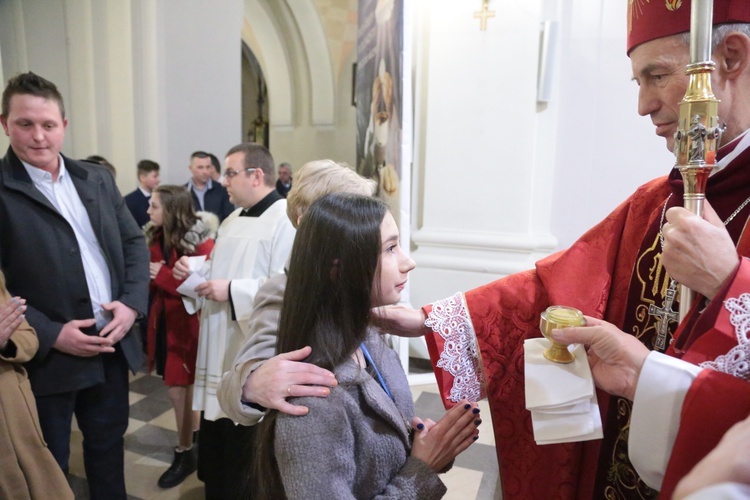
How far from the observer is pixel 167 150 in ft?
16.8

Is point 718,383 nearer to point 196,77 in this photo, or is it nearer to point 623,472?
point 623,472

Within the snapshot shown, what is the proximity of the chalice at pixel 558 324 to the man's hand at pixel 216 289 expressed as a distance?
166 cm

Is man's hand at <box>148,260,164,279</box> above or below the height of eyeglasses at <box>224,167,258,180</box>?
below

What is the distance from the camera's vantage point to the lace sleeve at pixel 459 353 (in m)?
1.46

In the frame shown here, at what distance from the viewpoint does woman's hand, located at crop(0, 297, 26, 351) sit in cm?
172

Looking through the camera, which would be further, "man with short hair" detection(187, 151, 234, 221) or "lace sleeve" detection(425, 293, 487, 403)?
"man with short hair" detection(187, 151, 234, 221)

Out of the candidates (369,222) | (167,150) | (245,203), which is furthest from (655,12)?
(167,150)

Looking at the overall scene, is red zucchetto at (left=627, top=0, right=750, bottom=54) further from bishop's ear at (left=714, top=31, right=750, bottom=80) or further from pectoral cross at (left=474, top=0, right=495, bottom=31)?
pectoral cross at (left=474, top=0, right=495, bottom=31)

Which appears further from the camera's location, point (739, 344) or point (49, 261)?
point (49, 261)

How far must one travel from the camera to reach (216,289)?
2.35 meters

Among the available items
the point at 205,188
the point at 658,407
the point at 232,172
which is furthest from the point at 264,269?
the point at 205,188

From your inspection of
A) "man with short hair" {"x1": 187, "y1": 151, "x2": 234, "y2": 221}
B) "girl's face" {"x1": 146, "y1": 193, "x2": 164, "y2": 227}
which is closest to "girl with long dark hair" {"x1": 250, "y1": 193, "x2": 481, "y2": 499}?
"girl's face" {"x1": 146, "y1": 193, "x2": 164, "y2": 227}

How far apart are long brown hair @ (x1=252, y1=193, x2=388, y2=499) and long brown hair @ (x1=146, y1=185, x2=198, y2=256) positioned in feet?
6.56

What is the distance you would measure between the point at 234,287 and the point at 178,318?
0.83 meters
